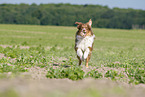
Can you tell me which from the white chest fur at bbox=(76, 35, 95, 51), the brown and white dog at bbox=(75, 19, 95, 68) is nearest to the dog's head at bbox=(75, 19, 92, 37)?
the brown and white dog at bbox=(75, 19, 95, 68)

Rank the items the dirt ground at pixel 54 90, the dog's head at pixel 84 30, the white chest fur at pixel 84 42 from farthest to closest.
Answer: the white chest fur at pixel 84 42
the dog's head at pixel 84 30
the dirt ground at pixel 54 90

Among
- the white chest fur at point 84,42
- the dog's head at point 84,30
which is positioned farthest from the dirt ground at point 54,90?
the white chest fur at point 84,42

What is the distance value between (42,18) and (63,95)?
116892 millimetres

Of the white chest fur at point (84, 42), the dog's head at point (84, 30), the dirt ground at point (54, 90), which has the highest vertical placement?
the dog's head at point (84, 30)

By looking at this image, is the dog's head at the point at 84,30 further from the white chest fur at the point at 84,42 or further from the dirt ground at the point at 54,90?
the dirt ground at the point at 54,90

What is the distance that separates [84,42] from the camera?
10.3 meters

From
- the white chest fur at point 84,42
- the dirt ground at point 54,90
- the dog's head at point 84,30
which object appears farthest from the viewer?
the white chest fur at point 84,42

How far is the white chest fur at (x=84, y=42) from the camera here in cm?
1018

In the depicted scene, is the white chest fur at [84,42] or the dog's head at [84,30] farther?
the white chest fur at [84,42]

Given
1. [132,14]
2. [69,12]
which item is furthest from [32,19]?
[132,14]

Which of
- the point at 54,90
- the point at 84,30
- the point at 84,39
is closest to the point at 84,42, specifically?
the point at 84,39

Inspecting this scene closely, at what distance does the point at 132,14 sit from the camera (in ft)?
372

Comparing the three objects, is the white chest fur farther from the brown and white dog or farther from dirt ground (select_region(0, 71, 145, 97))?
dirt ground (select_region(0, 71, 145, 97))

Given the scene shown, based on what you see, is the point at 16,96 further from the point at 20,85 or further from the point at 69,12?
the point at 69,12
